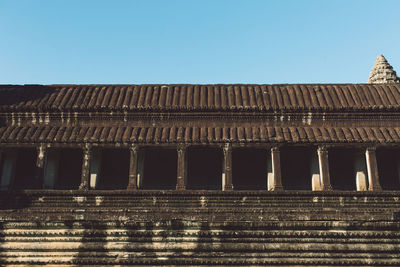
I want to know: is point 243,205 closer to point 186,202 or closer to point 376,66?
point 186,202

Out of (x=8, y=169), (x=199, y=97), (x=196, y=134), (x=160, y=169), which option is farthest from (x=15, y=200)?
(x=199, y=97)

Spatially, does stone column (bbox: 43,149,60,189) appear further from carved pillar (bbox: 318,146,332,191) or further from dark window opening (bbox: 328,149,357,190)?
dark window opening (bbox: 328,149,357,190)

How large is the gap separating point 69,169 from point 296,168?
891 cm

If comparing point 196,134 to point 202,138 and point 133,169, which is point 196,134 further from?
point 133,169

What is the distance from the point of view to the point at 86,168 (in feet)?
58.7

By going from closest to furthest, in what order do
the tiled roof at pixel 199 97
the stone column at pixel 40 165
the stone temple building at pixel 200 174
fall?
the stone temple building at pixel 200 174 → the stone column at pixel 40 165 → the tiled roof at pixel 199 97

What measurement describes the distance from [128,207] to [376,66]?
1719cm

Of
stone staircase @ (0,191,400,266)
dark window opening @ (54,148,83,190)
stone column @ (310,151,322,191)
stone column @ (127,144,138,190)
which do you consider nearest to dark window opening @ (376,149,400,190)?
stone column @ (310,151,322,191)

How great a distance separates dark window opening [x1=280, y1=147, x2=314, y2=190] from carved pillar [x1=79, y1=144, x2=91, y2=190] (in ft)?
24.2

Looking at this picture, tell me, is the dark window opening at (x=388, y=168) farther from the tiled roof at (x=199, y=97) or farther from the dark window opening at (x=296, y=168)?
the dark window opening at (x=296, y=168)

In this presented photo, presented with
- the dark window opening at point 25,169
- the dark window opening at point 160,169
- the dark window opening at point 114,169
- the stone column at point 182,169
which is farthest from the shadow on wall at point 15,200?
the stone column at point 182,169

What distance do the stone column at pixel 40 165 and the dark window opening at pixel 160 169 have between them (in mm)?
3800

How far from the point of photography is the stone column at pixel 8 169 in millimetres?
18438

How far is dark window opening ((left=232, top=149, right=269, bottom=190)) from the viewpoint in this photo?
19.3 meters
